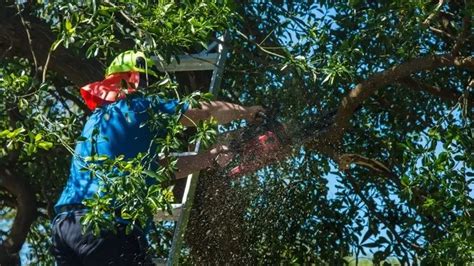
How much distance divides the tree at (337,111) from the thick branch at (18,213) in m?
0.74

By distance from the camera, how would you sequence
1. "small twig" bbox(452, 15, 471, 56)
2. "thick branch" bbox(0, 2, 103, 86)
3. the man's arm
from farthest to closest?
"thick branch" bbox(0, 2, 103, 86)
"small twig" bbox(452, 15, 471, 56)
the man's arm

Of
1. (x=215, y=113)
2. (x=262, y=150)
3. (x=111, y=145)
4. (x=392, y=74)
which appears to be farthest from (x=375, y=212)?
(x=111, y=145)

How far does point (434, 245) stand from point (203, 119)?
1.34 meters

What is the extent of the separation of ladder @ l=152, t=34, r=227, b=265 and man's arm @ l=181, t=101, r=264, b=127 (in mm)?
191

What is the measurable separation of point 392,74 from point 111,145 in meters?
1.57

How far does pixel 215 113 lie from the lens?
4820mm

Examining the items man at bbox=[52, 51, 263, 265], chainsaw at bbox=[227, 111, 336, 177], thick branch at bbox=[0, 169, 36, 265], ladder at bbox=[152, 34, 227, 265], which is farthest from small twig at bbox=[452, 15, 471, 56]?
thick branch at bbox=[0, 169, 36, 265]

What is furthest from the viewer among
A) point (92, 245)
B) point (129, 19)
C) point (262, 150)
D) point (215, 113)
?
point (262, 150)

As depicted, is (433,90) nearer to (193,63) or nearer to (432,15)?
(432,15)

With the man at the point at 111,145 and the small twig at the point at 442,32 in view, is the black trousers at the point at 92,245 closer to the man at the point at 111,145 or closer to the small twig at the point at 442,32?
the man at the point at 111,145

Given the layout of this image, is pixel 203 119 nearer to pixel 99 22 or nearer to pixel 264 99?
pixel 99 22

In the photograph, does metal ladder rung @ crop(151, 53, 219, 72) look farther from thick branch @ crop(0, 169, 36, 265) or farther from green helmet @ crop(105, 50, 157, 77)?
thick branch @ crop(0, 169, 36, 265)

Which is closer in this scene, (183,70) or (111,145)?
(111,145)

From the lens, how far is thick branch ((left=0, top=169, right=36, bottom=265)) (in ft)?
24.5
